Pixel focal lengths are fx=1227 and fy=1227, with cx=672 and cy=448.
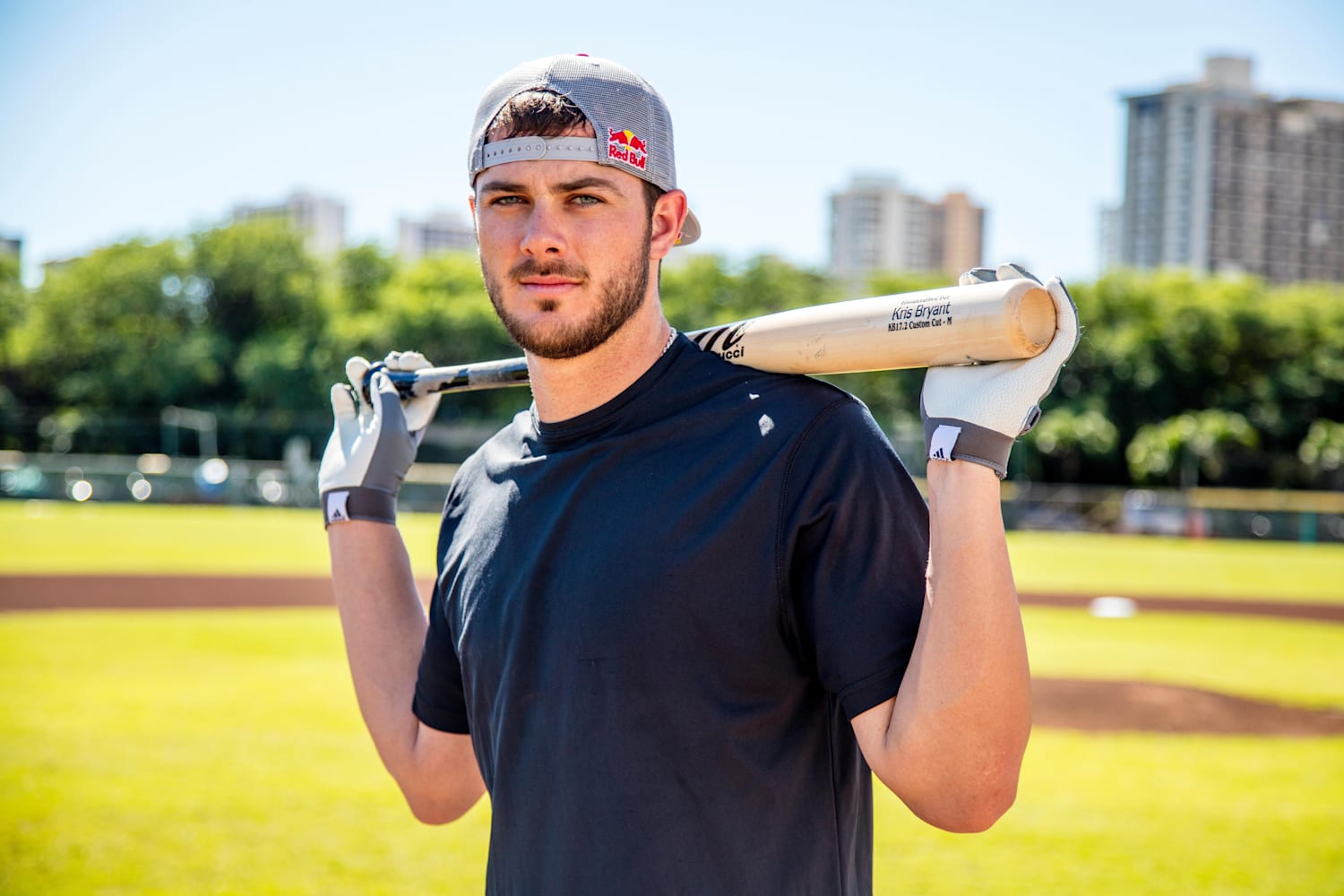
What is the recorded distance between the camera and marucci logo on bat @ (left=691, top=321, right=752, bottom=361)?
2.01 meters

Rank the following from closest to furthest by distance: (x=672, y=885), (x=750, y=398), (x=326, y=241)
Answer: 1. (x=672, y=885)
2. (x=750, y=398)
3. (x=326, y=241)

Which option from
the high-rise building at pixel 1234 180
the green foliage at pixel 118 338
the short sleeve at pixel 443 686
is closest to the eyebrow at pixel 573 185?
the short sleeve at pixel 443 686

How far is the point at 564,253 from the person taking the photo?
Answer: 6.09 ft

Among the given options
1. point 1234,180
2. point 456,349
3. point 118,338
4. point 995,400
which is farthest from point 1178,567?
point 1234,180

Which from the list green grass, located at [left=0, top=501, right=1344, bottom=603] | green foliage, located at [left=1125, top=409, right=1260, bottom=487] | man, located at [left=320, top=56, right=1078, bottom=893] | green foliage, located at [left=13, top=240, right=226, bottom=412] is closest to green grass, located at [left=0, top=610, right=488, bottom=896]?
man, located at [left=320, top=56, right=1078, bottom=893]

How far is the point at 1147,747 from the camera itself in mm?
8703

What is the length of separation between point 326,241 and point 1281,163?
270 ft

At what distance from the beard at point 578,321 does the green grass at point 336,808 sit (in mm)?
4226

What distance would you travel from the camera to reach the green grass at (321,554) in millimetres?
20781

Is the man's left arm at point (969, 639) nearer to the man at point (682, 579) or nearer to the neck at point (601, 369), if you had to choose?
the man at point (682, 579)

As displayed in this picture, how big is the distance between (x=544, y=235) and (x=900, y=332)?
1.81 ft

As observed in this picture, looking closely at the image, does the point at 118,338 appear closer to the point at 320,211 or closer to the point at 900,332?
the point at 320,211

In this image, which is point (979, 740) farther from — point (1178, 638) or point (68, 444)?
point (68, 444)

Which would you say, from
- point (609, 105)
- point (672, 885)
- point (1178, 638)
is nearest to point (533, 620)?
point (672, 885)
